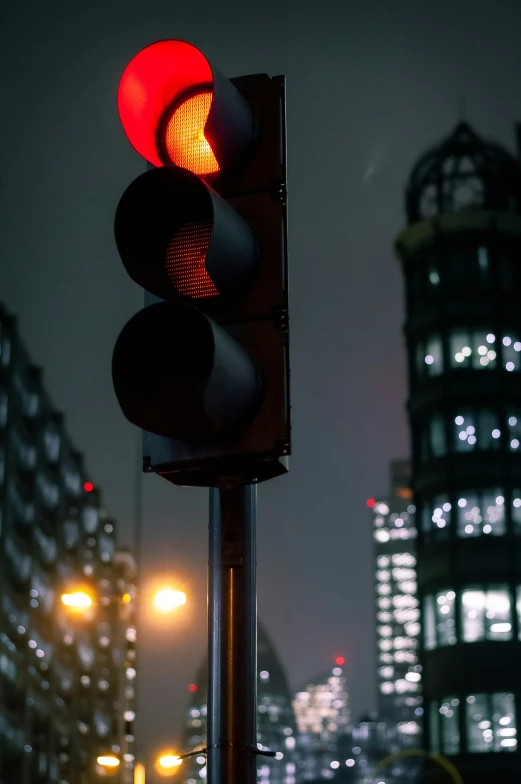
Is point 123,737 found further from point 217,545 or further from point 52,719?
point 52,719

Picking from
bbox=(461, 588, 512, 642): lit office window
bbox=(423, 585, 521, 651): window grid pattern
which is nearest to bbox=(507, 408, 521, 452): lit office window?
bbox=(423, 585, 521, 651): window grid pattern

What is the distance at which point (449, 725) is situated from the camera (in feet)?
208

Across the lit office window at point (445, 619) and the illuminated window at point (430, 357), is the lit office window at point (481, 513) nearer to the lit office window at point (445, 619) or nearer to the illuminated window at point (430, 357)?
the lit office window at point (445, 619)

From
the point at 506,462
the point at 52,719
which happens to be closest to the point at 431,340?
the point at 506,462

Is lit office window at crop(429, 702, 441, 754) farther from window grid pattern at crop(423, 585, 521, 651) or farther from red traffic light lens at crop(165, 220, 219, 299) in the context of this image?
red traffic light lens at crop(165, 220, 219, 299)

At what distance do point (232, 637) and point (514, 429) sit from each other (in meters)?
68.1

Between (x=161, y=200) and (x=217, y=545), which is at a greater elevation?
(x=161, y=200)

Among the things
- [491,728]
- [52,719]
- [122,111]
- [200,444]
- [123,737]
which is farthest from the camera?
[52,719]

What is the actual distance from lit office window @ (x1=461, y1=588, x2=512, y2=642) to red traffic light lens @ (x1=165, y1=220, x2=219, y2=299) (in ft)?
207

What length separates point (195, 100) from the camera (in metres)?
3.55

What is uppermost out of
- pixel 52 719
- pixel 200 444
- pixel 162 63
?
pixel 52 719

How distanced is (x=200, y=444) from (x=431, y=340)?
6993 cm

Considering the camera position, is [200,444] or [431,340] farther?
[431,340]

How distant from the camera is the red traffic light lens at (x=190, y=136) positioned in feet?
11.5
